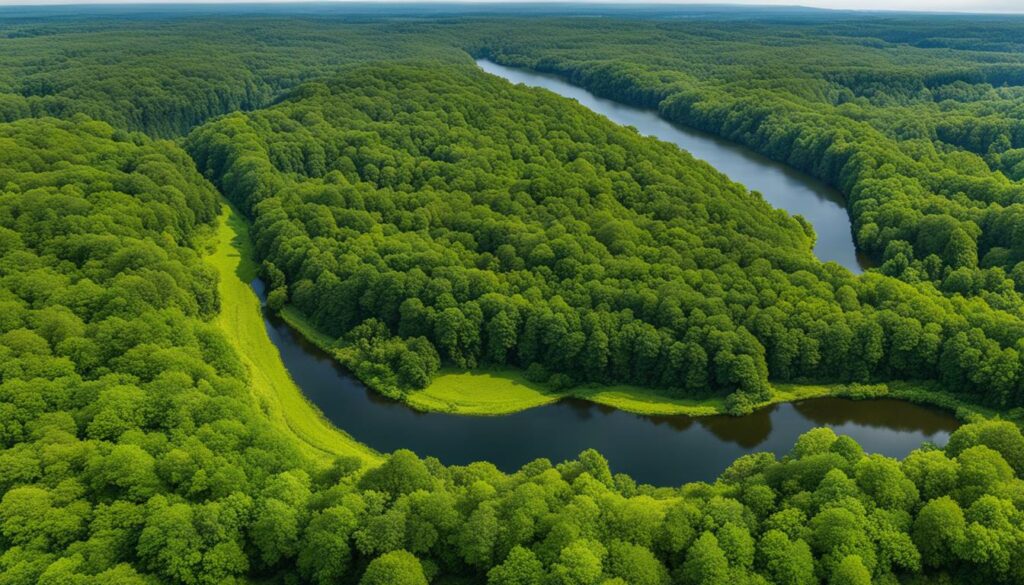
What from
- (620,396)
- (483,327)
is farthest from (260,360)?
(620,396)

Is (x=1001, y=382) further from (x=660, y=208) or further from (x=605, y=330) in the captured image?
(x=660, y=208)

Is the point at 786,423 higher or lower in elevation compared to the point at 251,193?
lower

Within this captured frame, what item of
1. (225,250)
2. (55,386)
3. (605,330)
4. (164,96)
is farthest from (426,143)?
(164,96)

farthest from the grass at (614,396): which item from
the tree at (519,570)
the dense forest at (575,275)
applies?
the tree at (519,570)

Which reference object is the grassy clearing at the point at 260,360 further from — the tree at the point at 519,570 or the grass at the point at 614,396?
the tree at the point at 519,570

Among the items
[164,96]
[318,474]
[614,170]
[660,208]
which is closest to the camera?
[318,474]

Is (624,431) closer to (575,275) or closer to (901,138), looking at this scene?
(575,275)

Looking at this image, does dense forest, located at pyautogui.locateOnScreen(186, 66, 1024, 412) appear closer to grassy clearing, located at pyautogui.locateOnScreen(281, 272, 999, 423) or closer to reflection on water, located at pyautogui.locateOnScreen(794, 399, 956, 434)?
grassy clearing, located at pyautogui.locateOnScreen(281, 272, 999, 423)
